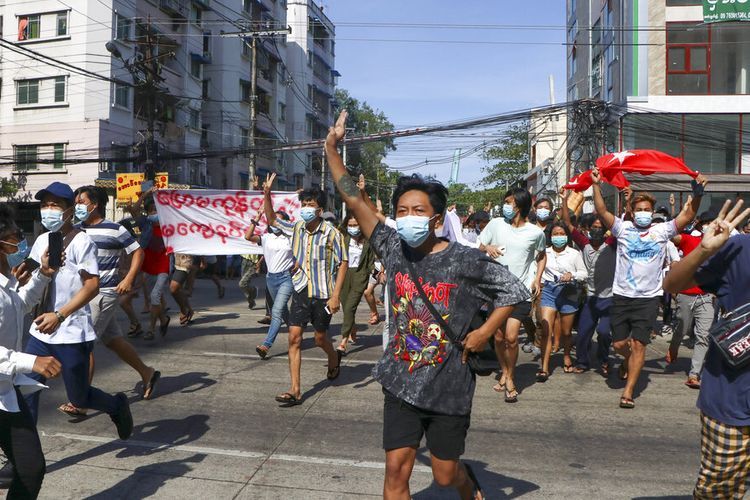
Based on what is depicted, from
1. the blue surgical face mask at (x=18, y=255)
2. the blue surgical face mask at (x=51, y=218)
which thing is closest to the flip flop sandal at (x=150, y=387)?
the blue surgical face mask at (x=51, y=218)

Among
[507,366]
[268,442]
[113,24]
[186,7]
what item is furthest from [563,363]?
[186,7]

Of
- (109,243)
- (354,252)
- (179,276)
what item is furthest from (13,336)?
(179,276)

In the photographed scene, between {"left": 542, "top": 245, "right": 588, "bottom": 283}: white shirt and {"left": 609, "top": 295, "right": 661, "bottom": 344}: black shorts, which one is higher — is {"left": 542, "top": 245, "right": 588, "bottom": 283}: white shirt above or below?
above

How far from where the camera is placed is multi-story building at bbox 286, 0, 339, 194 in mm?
56250

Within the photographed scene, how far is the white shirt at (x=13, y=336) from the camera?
10.5 feet

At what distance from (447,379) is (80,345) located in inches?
111

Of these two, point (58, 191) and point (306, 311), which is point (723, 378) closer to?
point (58, 191)

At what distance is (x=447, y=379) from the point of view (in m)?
3.37

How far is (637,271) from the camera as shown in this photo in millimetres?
6820

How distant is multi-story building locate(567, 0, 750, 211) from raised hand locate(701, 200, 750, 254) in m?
23.9

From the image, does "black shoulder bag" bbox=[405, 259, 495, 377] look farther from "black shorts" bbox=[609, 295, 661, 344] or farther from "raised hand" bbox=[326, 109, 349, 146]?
"black shorts" bbox=[609, 295, 661, 344]

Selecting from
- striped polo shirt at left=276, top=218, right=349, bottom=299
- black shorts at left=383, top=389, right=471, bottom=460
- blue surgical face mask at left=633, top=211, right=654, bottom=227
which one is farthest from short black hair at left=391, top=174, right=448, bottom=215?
blue surgical face mask at left=633, top=211, right=654, bottom=227

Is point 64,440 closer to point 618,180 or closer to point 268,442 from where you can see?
point 268,442

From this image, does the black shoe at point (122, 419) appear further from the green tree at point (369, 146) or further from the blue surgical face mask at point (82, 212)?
the green tree at point (369, 146)
